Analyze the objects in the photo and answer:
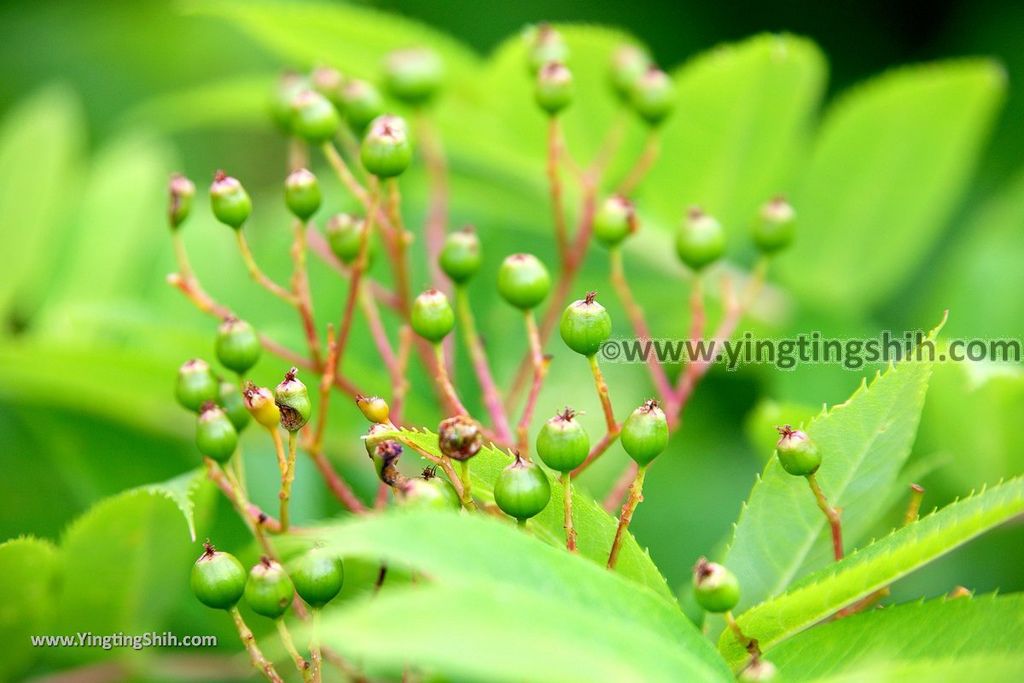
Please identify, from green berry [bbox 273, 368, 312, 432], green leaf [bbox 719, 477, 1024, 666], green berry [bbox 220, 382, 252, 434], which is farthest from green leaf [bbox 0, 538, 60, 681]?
green leaf [bbox 719, 477, 1024, 666]

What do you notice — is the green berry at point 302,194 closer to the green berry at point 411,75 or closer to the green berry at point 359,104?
the green berry at point 359,104

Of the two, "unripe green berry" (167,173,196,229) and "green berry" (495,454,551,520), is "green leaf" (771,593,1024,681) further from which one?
"unripe green berry" (167,173,196,229)

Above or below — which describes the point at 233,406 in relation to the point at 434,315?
below

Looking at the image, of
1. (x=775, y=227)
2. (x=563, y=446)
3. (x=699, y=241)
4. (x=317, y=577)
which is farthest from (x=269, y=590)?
(x=775, y=227)

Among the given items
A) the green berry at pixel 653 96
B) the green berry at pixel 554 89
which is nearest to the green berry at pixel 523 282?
the green berry at pixel 554 89

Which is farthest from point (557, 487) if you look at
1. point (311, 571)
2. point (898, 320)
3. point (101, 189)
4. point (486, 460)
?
point (898, 320)

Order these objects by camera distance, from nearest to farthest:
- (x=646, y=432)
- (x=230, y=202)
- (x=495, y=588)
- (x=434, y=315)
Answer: (x=495, y=588) < (x=646, y=432) < (x=434, y=315) < (x=230, y=202)

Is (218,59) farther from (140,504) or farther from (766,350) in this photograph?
(140,504)

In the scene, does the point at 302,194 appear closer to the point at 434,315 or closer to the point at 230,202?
the point at 230,202
